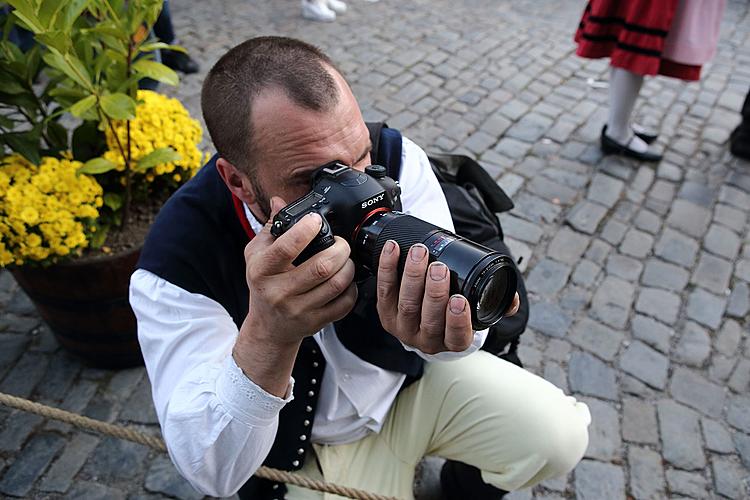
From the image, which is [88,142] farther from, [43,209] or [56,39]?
[56,39]

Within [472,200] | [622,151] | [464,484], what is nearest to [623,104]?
[622,151]

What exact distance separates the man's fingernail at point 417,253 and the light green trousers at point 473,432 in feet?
2.55

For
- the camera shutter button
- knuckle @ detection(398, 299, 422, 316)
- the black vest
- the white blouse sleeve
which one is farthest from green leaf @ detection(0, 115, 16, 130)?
knuckle @ detection(398, 299, 422, 316)

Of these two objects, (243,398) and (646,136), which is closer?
(243,398)

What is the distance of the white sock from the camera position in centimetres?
391

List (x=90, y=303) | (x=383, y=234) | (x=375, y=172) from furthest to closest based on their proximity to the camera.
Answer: (x=90, y=303) → (x=375, y=172) → (x=383, y=234)

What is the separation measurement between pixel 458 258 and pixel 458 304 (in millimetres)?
88

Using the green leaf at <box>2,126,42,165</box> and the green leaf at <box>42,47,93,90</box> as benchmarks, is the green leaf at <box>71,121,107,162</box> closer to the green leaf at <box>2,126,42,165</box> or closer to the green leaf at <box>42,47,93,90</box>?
the green leaf at <box>2,126,42,165</box>

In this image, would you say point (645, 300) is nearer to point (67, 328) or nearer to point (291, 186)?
point (291, 186)

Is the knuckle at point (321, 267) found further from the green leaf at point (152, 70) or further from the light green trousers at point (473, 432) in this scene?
the green leaf at point (152, 70)

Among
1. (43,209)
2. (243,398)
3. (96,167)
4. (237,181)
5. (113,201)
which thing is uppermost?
(237,181)

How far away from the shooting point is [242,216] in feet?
5.27

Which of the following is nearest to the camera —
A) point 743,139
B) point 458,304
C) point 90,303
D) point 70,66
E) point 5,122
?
point 458,304

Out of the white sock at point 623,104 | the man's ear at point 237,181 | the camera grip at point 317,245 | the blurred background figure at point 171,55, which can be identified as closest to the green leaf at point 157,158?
the man's ear at point 237,181
